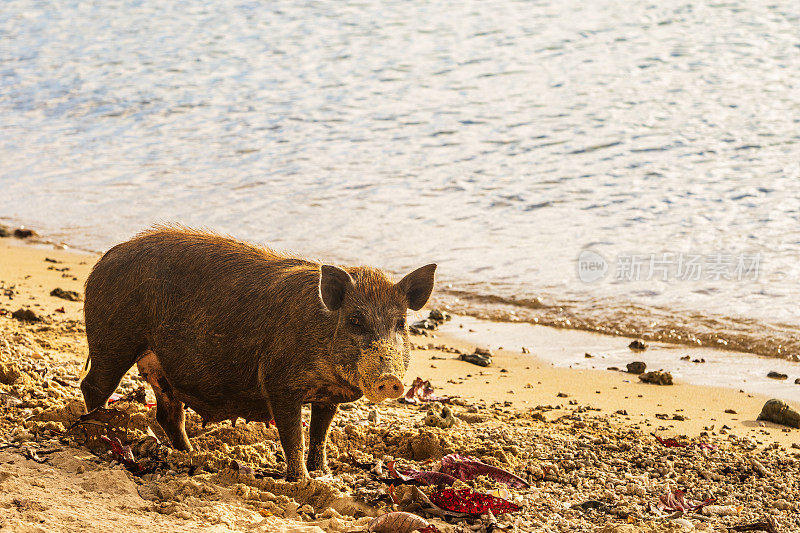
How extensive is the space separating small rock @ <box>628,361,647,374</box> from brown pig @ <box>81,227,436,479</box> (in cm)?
327

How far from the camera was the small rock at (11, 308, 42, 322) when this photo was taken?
25.4 feet

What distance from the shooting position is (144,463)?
4.77 m

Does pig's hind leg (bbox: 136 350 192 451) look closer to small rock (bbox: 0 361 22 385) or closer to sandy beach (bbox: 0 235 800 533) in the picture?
sandy beach (bbox: 0 235 800 533)

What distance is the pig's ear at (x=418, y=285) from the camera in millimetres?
4762

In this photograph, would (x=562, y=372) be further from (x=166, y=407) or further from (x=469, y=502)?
(x=166, y=407)

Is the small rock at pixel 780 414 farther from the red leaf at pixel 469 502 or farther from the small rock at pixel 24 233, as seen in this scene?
the small rock at pixel 24 233

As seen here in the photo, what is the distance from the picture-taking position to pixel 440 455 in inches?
213

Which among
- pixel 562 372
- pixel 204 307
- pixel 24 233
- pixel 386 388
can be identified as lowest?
pixel 562 372

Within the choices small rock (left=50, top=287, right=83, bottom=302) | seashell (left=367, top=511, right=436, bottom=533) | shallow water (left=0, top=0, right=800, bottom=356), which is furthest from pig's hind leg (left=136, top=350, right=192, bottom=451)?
shallow water (left=0, top=0, right=800, bottom=356)

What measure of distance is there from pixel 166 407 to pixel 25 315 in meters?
3.08

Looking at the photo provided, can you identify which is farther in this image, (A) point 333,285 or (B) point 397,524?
(A) point 333,285

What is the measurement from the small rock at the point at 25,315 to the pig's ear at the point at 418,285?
4.33 meters

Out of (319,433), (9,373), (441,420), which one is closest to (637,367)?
(441,420)

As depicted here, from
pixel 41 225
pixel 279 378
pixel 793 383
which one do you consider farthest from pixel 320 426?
pixel 41 225
